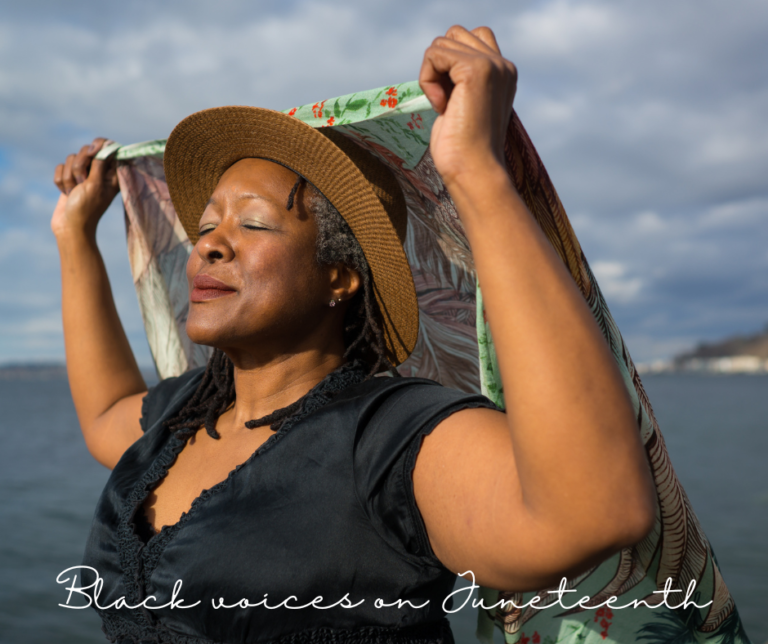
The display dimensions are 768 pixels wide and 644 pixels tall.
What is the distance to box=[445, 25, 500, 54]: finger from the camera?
128cm

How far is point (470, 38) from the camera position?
1.30 m

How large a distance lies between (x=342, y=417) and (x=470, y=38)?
38.2 inches

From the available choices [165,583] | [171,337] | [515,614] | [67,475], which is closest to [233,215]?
[165,583]

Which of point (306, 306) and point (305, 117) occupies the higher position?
point (305, 117)

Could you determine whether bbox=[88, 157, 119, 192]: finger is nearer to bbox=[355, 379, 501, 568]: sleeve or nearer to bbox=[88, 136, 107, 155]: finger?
bbox=[88, 136, 107, 155]: finger

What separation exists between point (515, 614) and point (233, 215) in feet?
5.10

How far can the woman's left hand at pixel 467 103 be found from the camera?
1197mm

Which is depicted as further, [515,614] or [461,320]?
[461,320]

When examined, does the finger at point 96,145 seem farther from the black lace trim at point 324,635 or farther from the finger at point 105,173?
the black lace trim at point 324,635

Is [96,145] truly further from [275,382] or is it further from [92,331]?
[275,382]

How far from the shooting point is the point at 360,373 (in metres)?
2.02

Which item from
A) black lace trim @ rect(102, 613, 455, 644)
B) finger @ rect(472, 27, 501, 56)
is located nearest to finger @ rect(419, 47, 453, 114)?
finger @ rect(472, 27, 501, 56)

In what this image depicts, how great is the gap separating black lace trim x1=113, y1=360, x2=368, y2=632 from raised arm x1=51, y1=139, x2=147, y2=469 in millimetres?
773

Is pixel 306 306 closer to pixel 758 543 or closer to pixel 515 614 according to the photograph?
pixel 515 614
